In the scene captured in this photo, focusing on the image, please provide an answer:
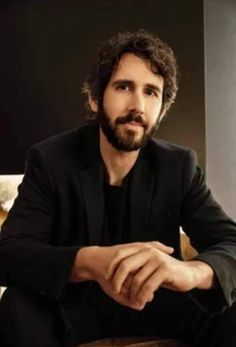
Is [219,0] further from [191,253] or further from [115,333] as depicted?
[115,333]

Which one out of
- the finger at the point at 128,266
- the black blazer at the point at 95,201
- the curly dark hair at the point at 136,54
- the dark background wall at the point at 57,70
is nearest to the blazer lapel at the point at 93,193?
the black blazer at the point at 95,201

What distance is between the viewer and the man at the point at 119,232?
982 mm

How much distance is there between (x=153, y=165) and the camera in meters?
1.35

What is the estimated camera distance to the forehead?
1351 millimetres

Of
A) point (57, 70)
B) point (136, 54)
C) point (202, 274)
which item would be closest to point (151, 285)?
point (202, 274)

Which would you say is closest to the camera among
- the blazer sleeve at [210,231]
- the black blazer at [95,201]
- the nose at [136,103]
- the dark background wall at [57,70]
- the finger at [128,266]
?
the finger at [128,266]

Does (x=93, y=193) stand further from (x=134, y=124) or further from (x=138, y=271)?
(x=138, y=271)

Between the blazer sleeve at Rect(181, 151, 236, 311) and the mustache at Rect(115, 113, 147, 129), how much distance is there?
170 millimetres

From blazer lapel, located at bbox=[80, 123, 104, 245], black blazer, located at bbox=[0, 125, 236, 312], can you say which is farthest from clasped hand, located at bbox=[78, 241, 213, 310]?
blazer lapel, located at bbox=[80, 123, 104, 245]

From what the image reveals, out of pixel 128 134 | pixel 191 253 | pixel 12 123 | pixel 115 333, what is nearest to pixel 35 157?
pixel 128 134

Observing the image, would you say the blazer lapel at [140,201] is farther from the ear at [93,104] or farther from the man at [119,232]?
the ear at [93,104]

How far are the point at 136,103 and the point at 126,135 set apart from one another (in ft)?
0.29

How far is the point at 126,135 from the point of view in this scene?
130cm

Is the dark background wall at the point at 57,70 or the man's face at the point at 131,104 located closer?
the man's face at the point at 131,104
